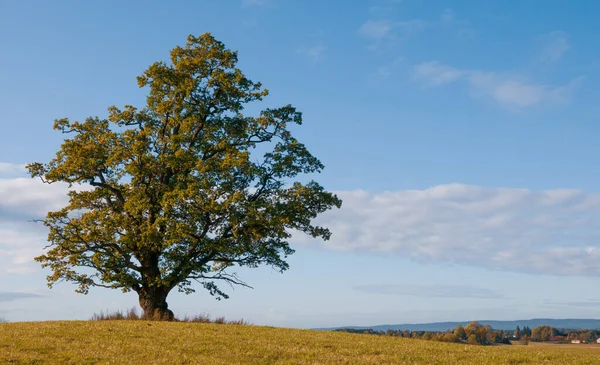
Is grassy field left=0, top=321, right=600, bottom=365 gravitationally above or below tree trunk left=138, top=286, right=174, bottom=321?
below

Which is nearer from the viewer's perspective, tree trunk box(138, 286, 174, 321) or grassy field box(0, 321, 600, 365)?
grassy field box(0, 321, 600, 365)

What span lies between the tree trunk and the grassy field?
6.60 meters

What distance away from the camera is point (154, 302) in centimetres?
3997

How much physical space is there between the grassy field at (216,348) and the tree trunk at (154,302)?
260 inches

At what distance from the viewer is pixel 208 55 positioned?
42656mm

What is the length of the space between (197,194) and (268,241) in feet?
21.4

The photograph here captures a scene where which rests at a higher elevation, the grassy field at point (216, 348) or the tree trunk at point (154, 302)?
the tree trunk at point (154, 302)

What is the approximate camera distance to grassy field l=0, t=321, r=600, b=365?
2378cm

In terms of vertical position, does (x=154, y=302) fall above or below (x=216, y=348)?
above

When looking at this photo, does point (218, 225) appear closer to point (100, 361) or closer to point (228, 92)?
point (228, 92)

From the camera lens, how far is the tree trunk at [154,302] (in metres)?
39.4

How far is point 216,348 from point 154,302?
15.3m

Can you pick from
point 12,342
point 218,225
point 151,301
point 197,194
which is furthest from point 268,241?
point 12,342

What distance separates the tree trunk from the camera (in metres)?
39.4
